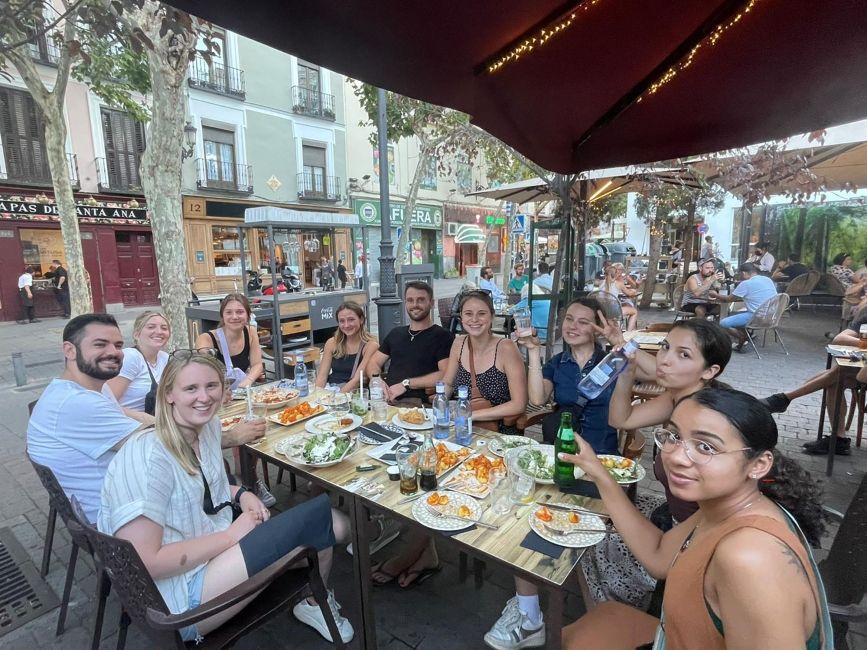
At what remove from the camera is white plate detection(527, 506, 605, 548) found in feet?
→ 5.39

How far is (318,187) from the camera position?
21.0 meters

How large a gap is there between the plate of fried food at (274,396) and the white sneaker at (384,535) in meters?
1.11

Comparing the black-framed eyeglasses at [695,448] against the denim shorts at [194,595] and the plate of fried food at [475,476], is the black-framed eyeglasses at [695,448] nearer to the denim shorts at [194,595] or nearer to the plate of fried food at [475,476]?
the plate of fried food at [475,476]

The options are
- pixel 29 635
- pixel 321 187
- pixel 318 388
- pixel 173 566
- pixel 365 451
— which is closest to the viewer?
pixel 173 566

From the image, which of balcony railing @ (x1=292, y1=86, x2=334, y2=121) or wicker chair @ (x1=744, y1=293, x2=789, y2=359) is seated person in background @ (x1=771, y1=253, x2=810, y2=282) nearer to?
wicker chair @ (x1=744, y1=293, x2=789, y2=359)

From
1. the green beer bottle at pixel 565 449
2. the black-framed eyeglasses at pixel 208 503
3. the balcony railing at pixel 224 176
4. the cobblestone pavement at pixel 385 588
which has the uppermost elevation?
the balcony railing at pixel 224 176

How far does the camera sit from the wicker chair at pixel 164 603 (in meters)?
1.55

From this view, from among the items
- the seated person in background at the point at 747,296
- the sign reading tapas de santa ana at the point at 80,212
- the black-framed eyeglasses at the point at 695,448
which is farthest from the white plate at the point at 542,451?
the sign reading tapas de santa ana at the point at 80,212

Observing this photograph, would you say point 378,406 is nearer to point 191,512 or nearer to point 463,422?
point 463,422

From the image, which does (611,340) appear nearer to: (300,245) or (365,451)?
(365,451)

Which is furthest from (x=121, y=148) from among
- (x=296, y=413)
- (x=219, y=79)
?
(x=296, y=413)

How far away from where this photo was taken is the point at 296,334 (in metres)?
7.87

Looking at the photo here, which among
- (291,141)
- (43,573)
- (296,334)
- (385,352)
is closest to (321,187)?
(291,141)

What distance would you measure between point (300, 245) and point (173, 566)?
2018 centimetres
